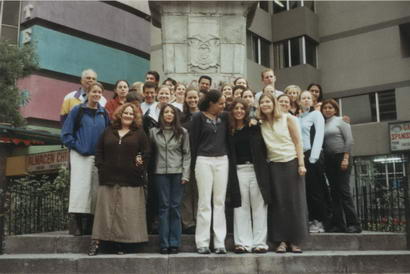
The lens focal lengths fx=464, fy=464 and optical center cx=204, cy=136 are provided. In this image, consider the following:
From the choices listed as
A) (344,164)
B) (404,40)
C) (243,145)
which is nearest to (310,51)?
(404,40)

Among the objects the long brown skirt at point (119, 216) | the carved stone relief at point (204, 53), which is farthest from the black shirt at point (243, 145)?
the carved stone relief at point (204, 53)

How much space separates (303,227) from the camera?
6.16m

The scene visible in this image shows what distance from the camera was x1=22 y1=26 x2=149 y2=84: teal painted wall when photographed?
24.8m

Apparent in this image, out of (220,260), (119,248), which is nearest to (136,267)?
(119,248)

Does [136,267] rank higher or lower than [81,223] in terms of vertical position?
lower

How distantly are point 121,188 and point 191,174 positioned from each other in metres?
1.05

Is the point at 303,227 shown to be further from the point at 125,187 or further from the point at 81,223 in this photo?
the point at 81,223

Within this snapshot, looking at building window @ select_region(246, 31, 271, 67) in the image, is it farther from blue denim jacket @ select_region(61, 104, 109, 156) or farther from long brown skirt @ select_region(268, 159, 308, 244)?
long brown skirt @ select_region(268, 159, 308, 244)

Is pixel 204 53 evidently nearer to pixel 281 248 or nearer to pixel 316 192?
pixel 316 192

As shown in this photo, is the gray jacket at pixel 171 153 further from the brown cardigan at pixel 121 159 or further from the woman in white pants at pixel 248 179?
the woman in white pants at pixel 248 179

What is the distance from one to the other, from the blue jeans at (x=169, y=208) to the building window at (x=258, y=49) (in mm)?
19419

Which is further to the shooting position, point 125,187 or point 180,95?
point 180,95

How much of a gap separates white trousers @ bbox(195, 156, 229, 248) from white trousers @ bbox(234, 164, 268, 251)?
0.22 meters

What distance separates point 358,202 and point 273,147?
16.2 feet
